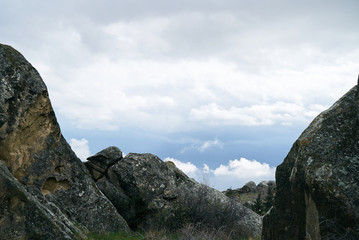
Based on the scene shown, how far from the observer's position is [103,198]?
1719 centimetres

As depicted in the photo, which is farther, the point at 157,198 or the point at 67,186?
the point at 157,198

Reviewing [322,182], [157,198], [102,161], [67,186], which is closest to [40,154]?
[67,186]

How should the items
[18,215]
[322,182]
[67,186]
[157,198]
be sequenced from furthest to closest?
[157,198] < [67,186] < [18,215] < [322,182]

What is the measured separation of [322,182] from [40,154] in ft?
39.1

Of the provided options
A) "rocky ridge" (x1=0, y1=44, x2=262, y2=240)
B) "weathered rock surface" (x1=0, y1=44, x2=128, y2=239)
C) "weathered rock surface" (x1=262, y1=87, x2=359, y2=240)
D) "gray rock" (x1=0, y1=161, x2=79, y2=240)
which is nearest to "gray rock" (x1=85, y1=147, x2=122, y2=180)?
"rocky ridge" (x1=0, y1=44, x2=262, y2=240)

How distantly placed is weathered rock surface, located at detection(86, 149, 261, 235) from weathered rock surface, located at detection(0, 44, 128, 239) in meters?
3.03

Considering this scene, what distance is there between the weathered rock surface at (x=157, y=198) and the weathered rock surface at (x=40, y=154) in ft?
9.94

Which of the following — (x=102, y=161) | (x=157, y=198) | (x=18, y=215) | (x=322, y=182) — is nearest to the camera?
(x=322, y=182)

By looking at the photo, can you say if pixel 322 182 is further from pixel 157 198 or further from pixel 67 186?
pixel 157 198

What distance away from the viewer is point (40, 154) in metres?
15.8

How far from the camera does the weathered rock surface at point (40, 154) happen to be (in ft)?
47.2

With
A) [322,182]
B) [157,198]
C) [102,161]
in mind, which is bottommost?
[157,198]

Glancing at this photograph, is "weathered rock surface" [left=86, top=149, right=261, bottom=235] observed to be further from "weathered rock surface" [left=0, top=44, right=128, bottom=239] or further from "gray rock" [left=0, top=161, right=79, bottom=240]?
"gray rock" [left=0, top=161, right=79, bottom=240]

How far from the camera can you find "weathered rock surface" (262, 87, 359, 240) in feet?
23.3
